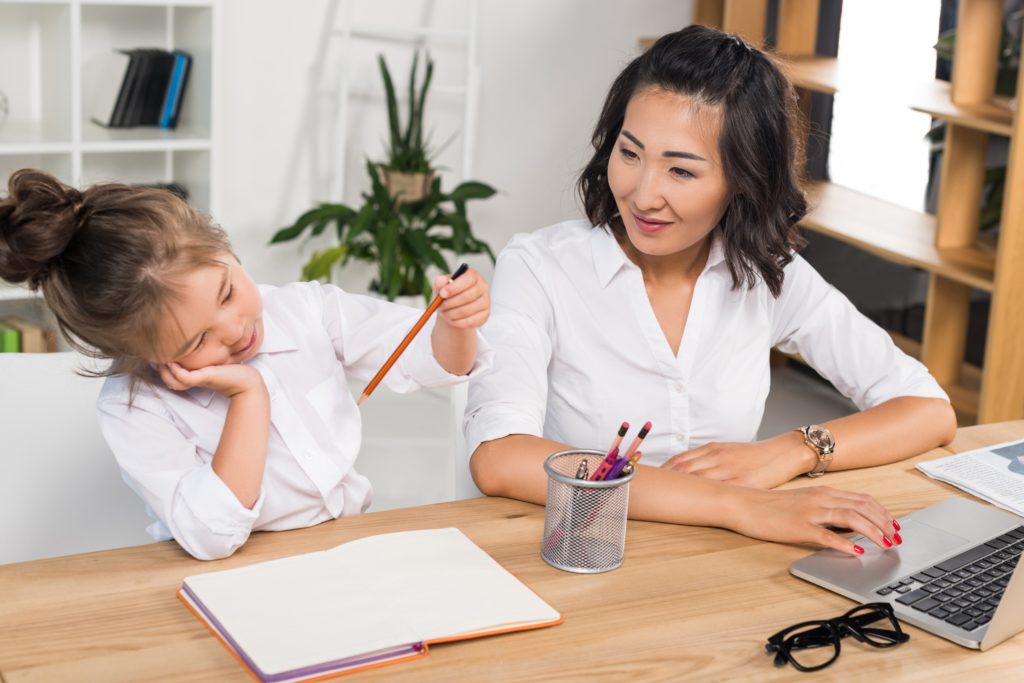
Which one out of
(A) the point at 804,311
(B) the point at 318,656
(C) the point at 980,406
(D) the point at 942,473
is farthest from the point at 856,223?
(B) the point at 318,656

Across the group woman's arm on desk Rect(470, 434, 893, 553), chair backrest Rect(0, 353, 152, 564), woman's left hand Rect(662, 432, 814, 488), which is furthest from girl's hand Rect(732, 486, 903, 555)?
chair backrest Rect(0, 353, 152, 564)

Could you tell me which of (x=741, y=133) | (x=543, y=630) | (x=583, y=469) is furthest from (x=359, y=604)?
(x=741, y=133)

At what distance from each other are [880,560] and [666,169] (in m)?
0.57

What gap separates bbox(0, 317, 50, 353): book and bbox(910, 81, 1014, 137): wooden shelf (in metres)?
2.49

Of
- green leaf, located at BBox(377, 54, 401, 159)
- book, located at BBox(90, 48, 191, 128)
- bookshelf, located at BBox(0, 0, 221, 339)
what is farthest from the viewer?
green leaf, located at BBox(377, 54, 401, 159)

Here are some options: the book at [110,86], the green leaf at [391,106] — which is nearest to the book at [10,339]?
the book at [110,86]

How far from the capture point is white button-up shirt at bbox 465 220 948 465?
1.75 m

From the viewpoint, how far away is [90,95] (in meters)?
3.72

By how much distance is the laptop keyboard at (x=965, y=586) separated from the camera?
1215 millimetres

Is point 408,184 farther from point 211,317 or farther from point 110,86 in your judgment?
point 211,317

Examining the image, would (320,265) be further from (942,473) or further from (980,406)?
(942,473)

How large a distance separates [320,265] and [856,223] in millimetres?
1649

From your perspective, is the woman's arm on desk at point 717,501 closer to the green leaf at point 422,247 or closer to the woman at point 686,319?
the woman at point 686,319

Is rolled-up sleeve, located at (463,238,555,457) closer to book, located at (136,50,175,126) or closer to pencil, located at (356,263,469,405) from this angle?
pencil, located at (356,263,469,405)
